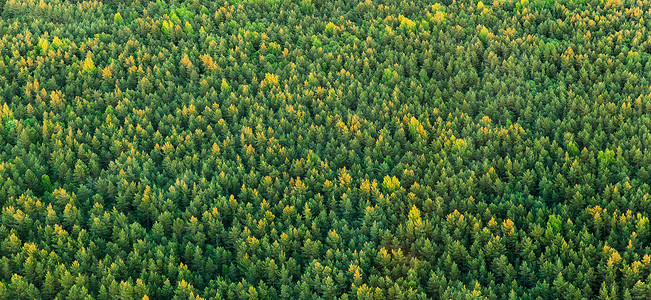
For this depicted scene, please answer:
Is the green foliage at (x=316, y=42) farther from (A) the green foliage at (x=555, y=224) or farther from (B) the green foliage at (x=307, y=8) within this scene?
(A) the green foliage at (x=555, y=224)

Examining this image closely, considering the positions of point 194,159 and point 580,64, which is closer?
point 194,159

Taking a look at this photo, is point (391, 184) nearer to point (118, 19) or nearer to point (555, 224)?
point (555, 224)

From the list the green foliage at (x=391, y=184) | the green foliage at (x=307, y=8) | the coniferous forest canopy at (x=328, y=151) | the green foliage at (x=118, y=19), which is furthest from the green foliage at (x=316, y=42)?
the green foliage at (x=391, y=184)

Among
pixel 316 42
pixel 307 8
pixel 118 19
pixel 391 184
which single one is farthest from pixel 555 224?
pixel 118 19

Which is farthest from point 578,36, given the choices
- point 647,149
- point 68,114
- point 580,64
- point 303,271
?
point 68,114

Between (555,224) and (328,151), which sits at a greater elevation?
(555,224)

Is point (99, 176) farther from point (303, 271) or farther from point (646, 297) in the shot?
point (646, 297)

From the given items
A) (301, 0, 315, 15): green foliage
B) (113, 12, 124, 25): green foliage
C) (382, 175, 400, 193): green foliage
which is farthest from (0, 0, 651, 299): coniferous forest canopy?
(301, 0, 315, 15): green foliage

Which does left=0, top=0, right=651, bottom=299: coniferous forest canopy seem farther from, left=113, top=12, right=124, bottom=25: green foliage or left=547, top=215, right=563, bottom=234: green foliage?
left=113, top=12, right=124, bottom=25: green foliage
